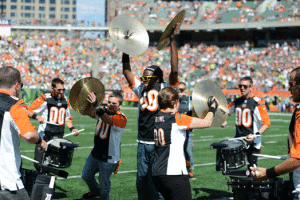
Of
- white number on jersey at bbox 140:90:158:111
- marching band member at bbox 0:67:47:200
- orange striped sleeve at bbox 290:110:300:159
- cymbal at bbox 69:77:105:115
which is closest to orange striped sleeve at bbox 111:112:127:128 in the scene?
white number on jersey at bbox 140:90:158:111

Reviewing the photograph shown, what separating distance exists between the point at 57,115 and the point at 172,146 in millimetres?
3659

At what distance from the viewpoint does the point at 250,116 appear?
6738mm

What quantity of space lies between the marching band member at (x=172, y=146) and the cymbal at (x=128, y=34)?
3.94 ft

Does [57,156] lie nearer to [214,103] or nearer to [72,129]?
[72,129]

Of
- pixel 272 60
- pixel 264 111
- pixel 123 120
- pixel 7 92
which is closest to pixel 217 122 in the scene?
pixel 123 120

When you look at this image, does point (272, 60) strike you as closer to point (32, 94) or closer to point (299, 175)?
point (32, 94)

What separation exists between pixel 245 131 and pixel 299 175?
3642 millimetres

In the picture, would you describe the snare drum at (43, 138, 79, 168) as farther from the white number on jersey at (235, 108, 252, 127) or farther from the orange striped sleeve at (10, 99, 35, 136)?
the white number on jersey at (235, 108, 252, 127)

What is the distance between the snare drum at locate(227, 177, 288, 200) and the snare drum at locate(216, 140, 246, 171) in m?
1.30

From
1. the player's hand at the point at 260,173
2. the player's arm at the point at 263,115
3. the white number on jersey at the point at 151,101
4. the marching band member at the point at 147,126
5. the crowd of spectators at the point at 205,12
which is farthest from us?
the crowd of spectators at the point at 205,12

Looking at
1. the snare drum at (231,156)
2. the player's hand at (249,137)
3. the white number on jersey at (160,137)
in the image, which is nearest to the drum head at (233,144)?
the snare drum at (231,156)

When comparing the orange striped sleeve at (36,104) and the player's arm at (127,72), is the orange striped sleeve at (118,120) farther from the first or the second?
the orange striped sleeve at (36,104)

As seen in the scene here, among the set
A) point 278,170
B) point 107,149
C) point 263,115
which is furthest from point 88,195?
point 278,170

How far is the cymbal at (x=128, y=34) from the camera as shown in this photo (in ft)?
16.1
